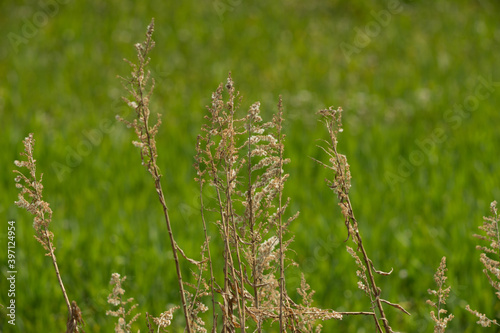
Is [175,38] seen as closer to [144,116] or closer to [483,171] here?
[483,171]

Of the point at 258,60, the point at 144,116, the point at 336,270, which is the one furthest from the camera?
the point at 258,60

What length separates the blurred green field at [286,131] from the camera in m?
3.83

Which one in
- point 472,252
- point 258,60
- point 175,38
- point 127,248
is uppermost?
point 175,38

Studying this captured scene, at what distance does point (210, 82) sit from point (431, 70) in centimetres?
279

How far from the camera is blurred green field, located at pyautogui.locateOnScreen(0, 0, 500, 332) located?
12.6ft

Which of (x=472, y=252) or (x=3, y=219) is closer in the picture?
(x=472, y=252)

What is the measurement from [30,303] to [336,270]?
5.53ft

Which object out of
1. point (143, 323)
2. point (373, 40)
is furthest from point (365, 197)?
point (373, 40)

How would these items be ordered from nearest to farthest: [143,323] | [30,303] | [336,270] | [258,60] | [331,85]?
[143,323]
[30,303]
[336,270]
[331,85]
[258,60]

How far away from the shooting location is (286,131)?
6.48m

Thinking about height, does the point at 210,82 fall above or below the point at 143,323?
above

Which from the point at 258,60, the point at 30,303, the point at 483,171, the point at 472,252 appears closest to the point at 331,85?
the point at 258,60

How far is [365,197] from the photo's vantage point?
4.98m

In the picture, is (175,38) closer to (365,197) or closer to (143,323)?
(365,197)
